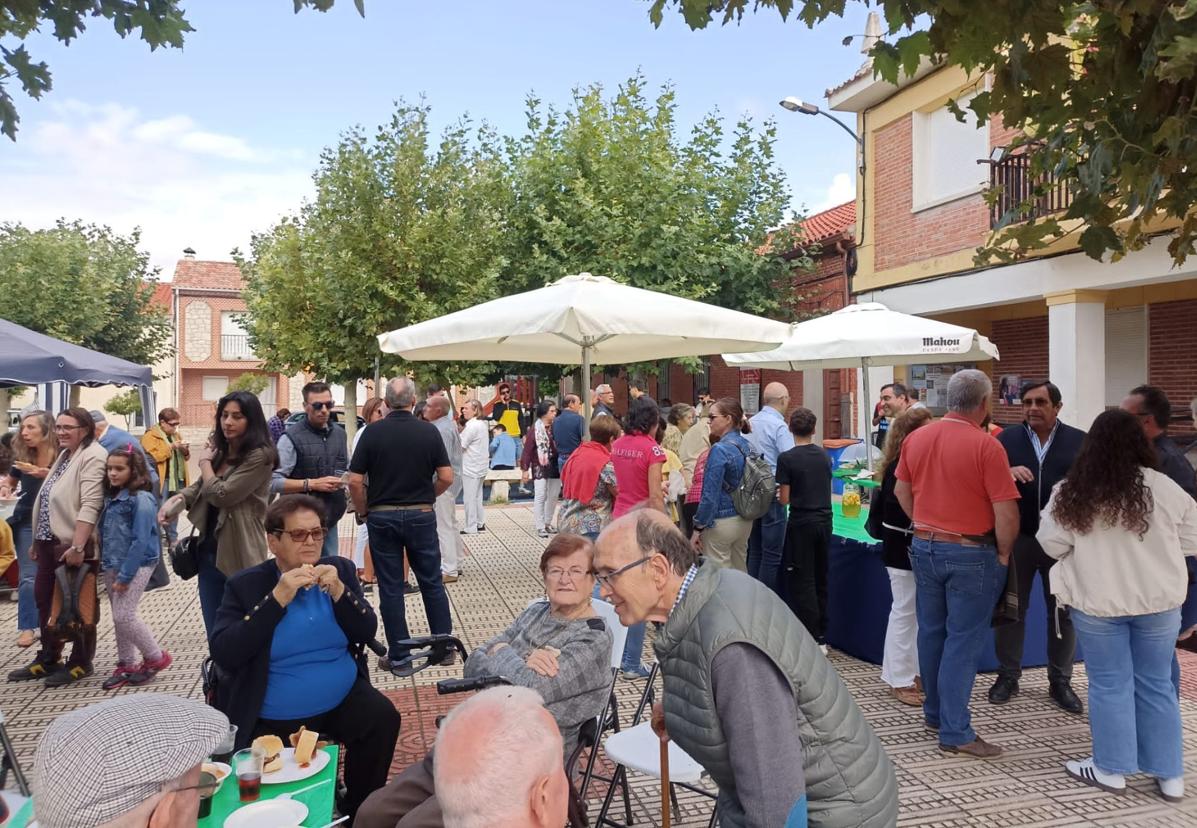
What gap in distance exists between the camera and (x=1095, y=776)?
4266mm

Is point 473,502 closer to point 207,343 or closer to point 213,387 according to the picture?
point 207,343

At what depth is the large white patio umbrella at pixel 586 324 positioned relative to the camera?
5.89 meters

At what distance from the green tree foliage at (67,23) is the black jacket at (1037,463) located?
439 cm

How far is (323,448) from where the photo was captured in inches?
258

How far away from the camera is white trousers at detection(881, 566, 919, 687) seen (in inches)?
214

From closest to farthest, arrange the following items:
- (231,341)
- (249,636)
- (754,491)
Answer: (249,636) → (754,491) → (231,341)

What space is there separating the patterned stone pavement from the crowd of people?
0.14m

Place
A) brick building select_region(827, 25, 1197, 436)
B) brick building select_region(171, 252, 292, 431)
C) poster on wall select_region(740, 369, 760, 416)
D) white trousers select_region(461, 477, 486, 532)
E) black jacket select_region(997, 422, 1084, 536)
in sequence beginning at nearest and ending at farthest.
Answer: black jacket select_region(997, 422, 1084, 536) → white trousers select_region(461, 477, 486, 532) → brick building select_region(827, 25, 1197, 436) → poster on wall select_region(740, 369, 760, 416) → brick building select_region(171, 252, 292, 431)

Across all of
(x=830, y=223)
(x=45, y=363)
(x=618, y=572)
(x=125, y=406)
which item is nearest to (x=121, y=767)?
(x=618, y=572)

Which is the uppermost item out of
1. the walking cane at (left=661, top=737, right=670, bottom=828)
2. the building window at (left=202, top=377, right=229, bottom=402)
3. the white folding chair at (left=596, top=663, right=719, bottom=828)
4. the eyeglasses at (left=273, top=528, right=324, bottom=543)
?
the building window at (left=202, top=377, right=229, bottom=402)

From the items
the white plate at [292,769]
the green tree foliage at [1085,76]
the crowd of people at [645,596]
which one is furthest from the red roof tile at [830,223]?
the white plate at [292,769]

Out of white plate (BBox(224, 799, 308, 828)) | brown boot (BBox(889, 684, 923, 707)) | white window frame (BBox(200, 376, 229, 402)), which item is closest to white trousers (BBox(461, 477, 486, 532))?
brown boot (BBox(889, 684, 923, 707))

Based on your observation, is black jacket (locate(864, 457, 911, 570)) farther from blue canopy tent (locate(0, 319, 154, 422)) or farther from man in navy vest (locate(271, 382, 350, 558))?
blue canopy tent (locate(0, 319, 154, 422))

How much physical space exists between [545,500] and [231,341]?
4024 centimetres
